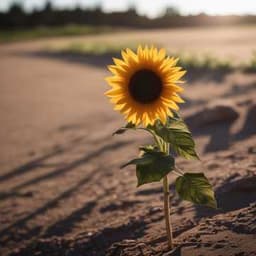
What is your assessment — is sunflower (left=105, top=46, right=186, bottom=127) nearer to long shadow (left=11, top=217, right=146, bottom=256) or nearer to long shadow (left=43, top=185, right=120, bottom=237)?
long shadow (left=11, top=217, right=146, bottom=256)

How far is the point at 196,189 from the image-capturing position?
3.25 m

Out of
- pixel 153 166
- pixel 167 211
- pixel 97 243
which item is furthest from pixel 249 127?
pixel 153 166

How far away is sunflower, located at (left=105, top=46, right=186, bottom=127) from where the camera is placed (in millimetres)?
3238

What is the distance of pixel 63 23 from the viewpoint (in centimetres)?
5472

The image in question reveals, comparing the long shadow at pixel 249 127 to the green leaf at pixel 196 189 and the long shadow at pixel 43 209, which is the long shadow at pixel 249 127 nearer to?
the long shadow at pixel 43 209

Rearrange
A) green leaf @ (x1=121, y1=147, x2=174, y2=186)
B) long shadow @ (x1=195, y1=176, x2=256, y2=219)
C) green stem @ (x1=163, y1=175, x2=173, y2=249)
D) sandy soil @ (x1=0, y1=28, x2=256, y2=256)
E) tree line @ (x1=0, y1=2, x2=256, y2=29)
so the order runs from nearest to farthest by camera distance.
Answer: green leaf @ (x1=121, y1=147, x2=174, y2=186), green stem @ (x1=163, y1=175, x2=173, y2=249), sandy soil @ (x1=0, y1=28, x2=256, y2=256), long shadow @ (x1=195, y1=176, x2=256, y2=219), tree line @ (x1=0, y1=2, x2=256, y2=29)

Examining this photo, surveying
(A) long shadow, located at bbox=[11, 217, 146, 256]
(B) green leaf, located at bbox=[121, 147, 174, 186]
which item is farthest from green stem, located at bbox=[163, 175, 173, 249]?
(A) long shadow, located at bbox=[11, 217, 146, 256]

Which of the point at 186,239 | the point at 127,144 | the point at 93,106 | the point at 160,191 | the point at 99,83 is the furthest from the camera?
the point at 99,83

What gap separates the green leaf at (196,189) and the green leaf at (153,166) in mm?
156

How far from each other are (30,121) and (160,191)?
5.65m

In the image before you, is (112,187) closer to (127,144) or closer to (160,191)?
(160,191)

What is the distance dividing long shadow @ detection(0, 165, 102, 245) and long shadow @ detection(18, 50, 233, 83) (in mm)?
7392

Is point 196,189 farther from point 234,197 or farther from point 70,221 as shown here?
point 70,221

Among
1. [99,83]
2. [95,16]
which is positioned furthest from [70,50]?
[95,16]
